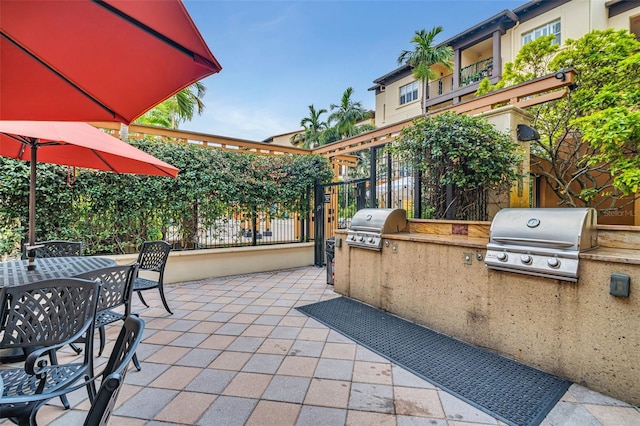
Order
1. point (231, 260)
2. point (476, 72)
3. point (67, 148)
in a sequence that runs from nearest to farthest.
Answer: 1. point (67, 148)
2. point (231, 260)
3. point (476, 72)

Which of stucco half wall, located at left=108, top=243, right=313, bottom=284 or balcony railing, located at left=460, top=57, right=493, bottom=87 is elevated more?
balcony railing, located at left=460, top=57, right=493, bottom=87

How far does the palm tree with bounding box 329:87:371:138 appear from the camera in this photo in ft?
69.4

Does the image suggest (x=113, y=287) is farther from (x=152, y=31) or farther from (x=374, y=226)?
(x=374, y=226)

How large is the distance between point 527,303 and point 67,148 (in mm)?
5065

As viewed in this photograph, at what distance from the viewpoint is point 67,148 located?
3.33 m

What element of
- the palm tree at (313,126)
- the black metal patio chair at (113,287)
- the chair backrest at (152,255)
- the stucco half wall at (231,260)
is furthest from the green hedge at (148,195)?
the palm tree at (313,126)

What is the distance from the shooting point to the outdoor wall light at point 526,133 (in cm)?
385

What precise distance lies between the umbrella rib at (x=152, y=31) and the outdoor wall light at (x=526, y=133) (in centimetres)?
401

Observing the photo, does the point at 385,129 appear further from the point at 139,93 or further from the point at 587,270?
the point at 139,93

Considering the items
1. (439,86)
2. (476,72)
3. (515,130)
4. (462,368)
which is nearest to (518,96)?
(515,130)

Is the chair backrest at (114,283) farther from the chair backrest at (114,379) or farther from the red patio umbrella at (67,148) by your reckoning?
the chair backrest at (114,379)

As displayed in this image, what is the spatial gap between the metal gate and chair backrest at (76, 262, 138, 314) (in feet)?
15.2

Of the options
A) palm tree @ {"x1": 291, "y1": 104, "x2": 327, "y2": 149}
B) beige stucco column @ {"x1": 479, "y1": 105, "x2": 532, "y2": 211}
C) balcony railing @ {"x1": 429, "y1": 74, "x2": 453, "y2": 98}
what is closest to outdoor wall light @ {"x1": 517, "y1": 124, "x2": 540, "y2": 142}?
beige stucco column @ {"x1": 479, "y1": 105, "x2": 532, "y2": 211}

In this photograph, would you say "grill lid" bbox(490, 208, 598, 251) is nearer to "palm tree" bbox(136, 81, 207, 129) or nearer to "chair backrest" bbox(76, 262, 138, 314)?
"chair backrest" bbox(76, 262, 138, 314)
